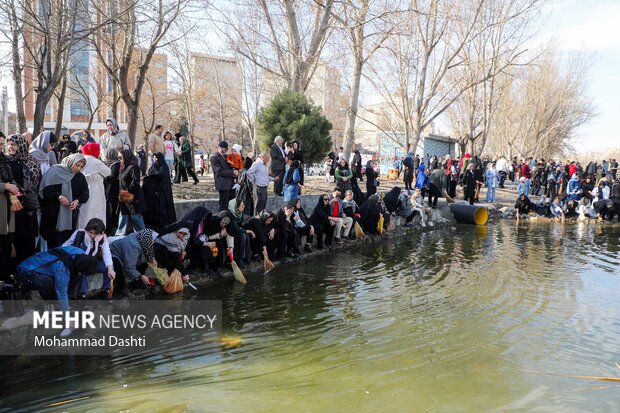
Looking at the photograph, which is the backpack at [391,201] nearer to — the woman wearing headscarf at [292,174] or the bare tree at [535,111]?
the woman wearing headscarf at [292,174]

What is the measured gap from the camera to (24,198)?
660 centimetres

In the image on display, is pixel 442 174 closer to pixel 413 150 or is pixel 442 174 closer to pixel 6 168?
pixel 413 150

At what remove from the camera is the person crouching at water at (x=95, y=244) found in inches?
265

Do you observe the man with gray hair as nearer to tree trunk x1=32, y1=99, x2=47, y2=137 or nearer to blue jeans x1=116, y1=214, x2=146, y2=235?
blue jeans x1=116, y1=214, x2=146, y2=235

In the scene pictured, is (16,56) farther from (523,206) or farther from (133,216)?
(523,206)

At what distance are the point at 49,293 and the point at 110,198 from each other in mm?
2761

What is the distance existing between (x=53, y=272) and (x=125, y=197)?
8.73ft

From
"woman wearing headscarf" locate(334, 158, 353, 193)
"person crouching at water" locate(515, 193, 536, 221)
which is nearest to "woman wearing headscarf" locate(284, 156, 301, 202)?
"woman wearing headscarf" locate(334, 158, 353, 193)

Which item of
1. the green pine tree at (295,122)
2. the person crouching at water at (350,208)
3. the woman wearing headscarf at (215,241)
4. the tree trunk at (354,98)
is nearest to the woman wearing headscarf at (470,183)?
the tree trunk at (354,98)

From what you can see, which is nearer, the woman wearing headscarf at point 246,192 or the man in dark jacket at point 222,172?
the man in dark jacket at point 222,172

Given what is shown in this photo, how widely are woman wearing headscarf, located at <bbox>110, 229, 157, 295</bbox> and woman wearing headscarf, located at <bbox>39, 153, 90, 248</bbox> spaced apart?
0.66m

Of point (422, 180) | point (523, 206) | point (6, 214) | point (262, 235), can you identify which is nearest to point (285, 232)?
point (262, 235)

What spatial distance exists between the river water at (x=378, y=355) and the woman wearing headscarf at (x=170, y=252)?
0.50 metres

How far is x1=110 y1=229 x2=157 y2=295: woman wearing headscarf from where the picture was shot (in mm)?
7543
